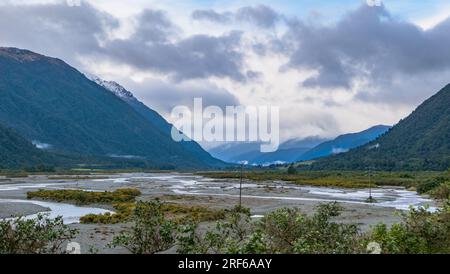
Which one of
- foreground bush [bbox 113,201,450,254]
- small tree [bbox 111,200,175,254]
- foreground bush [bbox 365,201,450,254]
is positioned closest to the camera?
foreground bush [bbox 113,201,450,254]

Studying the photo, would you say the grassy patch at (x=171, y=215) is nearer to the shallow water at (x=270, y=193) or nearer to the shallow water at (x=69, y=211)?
the shallow water at (x=69, y=211)

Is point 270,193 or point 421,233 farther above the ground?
point 421,233

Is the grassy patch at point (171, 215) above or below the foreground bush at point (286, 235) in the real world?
below

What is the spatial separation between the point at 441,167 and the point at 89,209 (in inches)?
5510

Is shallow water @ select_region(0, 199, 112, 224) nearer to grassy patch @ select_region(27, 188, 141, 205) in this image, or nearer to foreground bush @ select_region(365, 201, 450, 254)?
grassy patch @ select_region(27, 188, 141, 205)

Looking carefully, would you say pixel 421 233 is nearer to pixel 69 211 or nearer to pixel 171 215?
pixel 171 215

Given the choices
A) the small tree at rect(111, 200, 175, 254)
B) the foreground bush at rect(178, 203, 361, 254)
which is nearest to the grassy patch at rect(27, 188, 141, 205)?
the small tree at rect(111, 200, 175, 254)

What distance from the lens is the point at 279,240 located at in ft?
43.6

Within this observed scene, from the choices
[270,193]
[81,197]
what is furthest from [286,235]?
[270,193]

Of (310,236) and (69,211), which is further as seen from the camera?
(69,211)

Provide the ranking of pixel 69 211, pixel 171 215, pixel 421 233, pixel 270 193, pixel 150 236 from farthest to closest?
1. pixel 270 193
2. pixel 69 211
3. pixel 171 215
4. pixel 150 236
5. pixel 421 233

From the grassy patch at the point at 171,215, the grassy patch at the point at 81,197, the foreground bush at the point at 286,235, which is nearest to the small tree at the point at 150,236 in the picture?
the foreground bush at the point at 286,235
